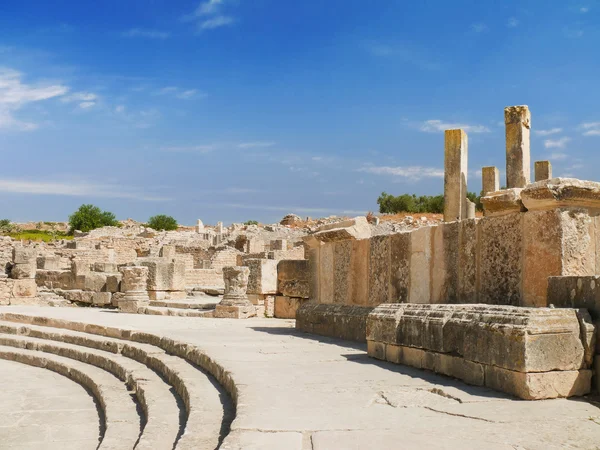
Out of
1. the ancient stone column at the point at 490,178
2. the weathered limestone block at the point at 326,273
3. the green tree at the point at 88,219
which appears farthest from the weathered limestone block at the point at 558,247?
the green tree at the point at 88,219

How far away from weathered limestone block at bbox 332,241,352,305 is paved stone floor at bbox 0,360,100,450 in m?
3.33

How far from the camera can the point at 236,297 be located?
1291 cm

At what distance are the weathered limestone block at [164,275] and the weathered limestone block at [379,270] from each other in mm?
10503

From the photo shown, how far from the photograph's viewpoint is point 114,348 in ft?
27.3

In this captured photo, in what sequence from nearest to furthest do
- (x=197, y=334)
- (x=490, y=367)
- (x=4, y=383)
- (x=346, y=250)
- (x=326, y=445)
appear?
(x=326, y=445) < (x=490, y=367) < (x=4, y=383) < (x=346, y=250) < (x=197, y=334)

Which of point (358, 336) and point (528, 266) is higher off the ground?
point (528, 266)

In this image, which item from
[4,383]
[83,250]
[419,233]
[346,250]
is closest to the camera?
[419,233]

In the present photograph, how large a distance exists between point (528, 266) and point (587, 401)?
53.6 inches

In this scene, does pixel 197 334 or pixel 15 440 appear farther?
pixel 197 334

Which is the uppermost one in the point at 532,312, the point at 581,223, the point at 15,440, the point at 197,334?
the point at 581,223

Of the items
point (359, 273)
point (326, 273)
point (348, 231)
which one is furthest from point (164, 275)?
point (359, 273)

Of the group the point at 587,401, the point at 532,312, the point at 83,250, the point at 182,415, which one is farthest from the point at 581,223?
the point at 83,250

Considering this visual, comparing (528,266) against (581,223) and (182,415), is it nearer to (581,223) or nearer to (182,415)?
(581,223)

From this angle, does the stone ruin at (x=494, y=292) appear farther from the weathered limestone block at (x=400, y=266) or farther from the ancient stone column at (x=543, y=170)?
the ancient stone column at (x=543, y=170)
